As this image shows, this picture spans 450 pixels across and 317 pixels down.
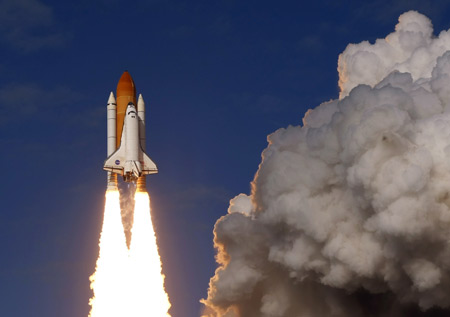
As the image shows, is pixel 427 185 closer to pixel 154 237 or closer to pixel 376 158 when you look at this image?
pixel 376 158

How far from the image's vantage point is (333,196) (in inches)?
3632

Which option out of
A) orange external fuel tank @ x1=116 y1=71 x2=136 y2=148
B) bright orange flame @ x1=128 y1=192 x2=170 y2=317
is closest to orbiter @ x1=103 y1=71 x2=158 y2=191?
orange external fuel tank @ x1=116 y1=71 x2=136 y2=148

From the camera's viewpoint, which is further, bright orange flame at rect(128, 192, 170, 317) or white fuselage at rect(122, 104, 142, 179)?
bright orange flame at rect(128, 192, 170, 317)

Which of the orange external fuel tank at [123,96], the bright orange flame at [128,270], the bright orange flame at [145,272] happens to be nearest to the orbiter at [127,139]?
the orange external fuel tank at [123,96]

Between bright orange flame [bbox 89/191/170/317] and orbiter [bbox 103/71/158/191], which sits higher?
orbiter [bbox 103/71/158/191]

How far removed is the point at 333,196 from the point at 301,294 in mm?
9621

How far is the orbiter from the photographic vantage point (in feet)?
302

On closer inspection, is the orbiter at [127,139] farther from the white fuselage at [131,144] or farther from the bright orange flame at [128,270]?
the bright orange flame at [128,270]

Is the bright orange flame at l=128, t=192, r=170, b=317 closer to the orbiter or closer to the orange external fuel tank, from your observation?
the orbiter

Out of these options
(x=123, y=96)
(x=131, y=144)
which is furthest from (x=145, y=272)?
(x=123, y=96)

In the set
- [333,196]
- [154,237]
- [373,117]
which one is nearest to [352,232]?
[333,196]

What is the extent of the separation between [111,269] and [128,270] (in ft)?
4.63

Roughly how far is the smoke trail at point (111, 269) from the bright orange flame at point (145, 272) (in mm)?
761

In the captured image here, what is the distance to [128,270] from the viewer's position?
93.6m
